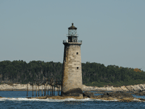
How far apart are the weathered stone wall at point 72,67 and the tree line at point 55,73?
96366 millimetres

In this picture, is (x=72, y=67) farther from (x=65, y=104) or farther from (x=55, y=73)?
(x=55, y=73)

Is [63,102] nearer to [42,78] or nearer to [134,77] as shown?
[42,78]

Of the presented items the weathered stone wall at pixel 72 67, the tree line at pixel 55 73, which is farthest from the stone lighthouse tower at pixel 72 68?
the tree line at pixel 55 73

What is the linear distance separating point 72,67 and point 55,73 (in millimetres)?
105914

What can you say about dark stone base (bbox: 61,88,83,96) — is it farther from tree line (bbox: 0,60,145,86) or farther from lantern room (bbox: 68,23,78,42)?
tree line (bbox: 0,60,145,86)

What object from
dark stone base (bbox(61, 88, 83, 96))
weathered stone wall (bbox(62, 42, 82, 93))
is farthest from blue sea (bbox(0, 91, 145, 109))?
weathered stone wall (bbox(62, 42, 82, 93))

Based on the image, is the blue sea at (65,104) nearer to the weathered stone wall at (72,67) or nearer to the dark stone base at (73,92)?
the dark stone base at (73,92)

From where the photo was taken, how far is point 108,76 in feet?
550

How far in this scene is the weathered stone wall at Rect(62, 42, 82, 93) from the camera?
2243 inches

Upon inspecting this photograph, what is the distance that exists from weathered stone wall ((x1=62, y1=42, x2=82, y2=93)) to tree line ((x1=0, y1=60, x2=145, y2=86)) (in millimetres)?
96366

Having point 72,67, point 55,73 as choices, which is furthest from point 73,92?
point 55,73

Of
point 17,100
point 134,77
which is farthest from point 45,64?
point 17,100

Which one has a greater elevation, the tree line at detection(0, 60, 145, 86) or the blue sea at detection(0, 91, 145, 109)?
the tree line at detection(0, 60, 145, 86)

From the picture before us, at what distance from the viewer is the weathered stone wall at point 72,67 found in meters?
57.0
